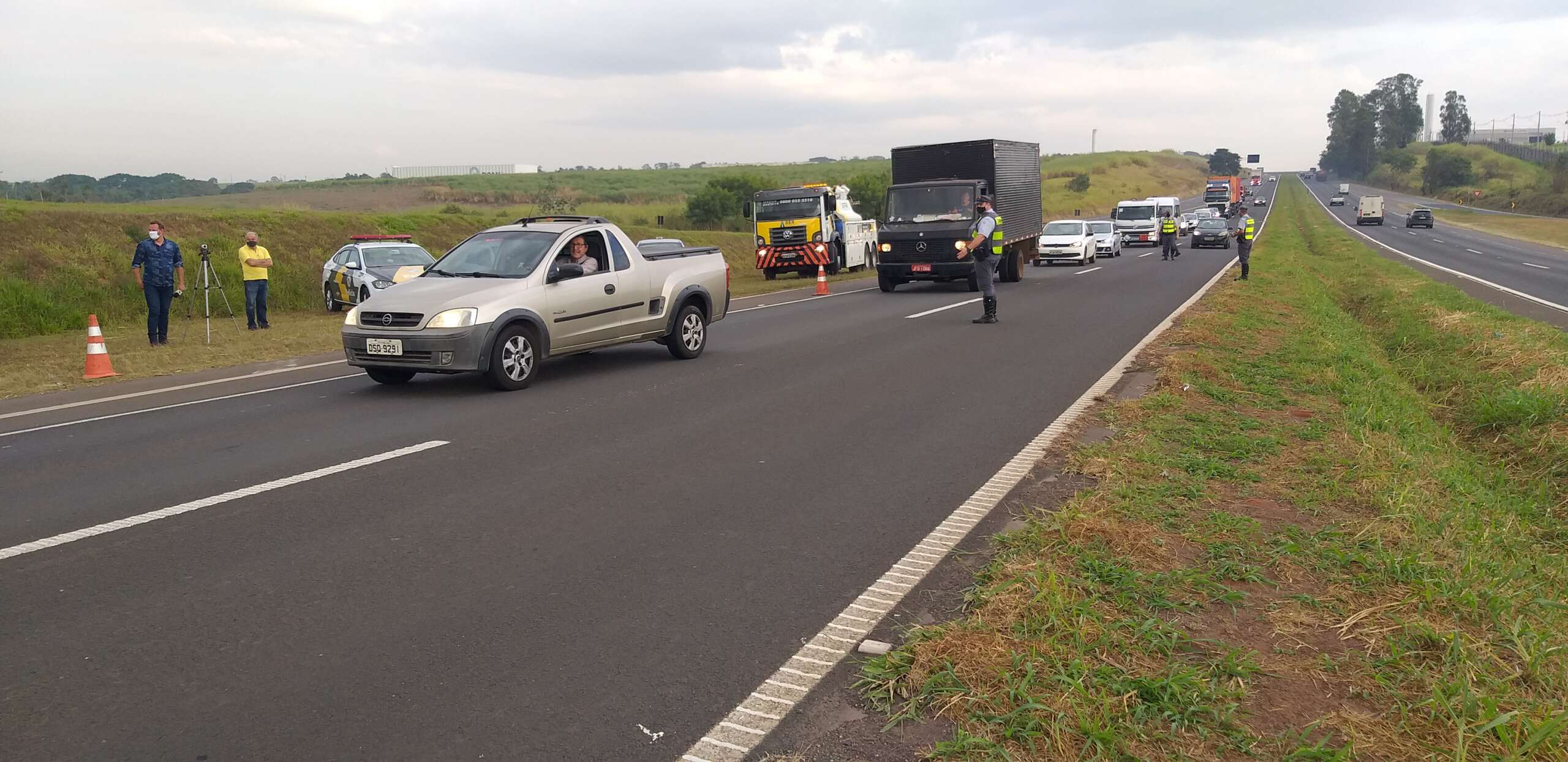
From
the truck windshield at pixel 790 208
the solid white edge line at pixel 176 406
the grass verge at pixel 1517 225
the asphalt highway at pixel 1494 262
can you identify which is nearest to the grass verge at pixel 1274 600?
the solid white edge line at pixel 176 406

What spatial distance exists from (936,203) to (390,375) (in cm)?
1459

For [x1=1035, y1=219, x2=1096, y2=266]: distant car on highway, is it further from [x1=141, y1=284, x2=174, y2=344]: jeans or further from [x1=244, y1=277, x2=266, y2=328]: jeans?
[x1=141, y1=284, x2=174, y2=344]: jeans

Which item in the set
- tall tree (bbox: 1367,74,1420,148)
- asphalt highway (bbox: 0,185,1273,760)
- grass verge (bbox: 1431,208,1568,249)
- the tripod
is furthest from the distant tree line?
tall tree (bbox: 1367,74,1420,148)

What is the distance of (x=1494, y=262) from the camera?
34.7 metres

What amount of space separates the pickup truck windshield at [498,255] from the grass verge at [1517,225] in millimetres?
49062

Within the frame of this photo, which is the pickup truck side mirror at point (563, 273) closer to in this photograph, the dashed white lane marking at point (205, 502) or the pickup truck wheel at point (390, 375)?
the pickup truck wheel at point (390, 375)

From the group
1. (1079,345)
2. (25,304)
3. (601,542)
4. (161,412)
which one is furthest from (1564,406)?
(25,304)

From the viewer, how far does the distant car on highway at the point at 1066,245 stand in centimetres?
3388

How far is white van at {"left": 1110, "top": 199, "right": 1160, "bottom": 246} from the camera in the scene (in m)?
47.2

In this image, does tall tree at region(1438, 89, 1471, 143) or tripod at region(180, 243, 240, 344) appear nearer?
tripod at region(180, 243, 240, 344)

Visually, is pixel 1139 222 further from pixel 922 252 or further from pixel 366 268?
pixel 366 268

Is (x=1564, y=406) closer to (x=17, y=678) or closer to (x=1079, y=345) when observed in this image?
(x=1079, y=345)

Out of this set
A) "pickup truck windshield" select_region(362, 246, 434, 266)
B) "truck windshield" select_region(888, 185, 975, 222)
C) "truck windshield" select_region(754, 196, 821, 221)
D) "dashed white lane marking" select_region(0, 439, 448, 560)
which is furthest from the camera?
"truck windshield" select_region(754, 196, 821, 221)

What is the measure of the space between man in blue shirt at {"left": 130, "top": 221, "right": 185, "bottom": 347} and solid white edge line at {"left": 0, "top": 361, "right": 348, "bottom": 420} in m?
3.93
